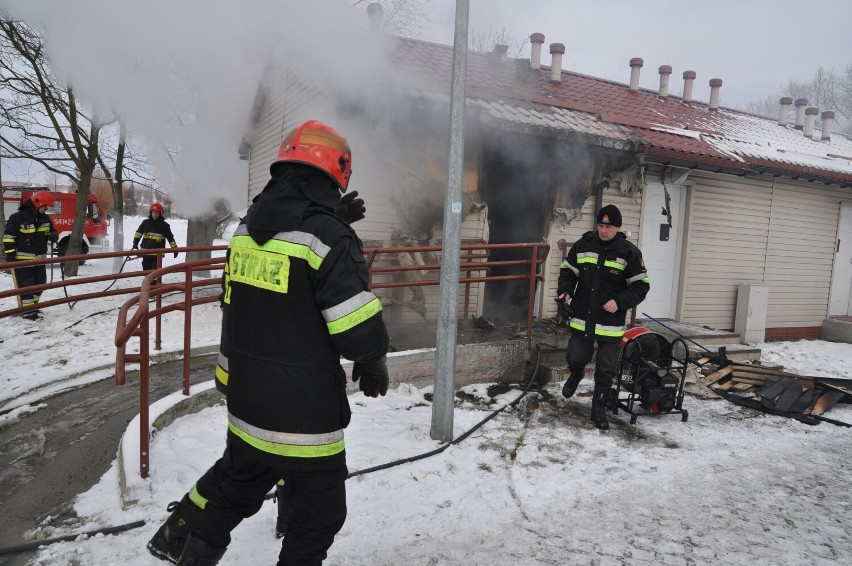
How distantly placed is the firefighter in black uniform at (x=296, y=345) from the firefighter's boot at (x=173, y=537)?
0.51 feet

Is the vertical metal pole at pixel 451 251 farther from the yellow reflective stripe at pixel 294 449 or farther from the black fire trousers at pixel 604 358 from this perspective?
the yellow reflective stripe at pixel 294 449

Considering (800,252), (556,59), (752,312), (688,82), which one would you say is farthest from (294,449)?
(688,82)

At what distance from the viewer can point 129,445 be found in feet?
10.4

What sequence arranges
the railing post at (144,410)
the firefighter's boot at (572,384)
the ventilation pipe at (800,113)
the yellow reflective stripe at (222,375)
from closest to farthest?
the yellow reflective stripe at (222,375)
the railing post at (144,410)
the firefighter's boot at (572,384)
the ventilation pipe at (800,113)

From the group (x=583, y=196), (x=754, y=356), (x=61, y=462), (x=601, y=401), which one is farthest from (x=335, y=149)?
(x=754, y=356)

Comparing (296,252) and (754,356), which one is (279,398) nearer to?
(296,252)

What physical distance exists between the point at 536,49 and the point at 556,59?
0.59 m

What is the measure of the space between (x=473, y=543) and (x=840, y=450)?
3581mm

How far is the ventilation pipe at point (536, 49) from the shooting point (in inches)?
408

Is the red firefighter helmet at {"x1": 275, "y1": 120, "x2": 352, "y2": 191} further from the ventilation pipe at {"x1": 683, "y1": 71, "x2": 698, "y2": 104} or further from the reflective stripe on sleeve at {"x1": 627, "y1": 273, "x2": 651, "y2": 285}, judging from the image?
the ventilation pipe at {"x1": 683, "y1": 71, "x2": 698, "y2": 104}

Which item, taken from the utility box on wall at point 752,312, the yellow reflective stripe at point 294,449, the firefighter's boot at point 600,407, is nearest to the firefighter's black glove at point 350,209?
the yellow reflective stripe at point 294,449

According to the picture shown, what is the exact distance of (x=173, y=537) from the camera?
2.24 m

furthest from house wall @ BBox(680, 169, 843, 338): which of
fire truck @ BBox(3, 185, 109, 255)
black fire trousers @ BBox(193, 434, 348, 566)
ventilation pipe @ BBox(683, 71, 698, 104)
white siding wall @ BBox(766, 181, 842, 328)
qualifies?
fire truck @ BBox(3, 185, 109, 255)

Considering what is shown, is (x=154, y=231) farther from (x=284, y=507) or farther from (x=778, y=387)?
(x=778, y=387)
